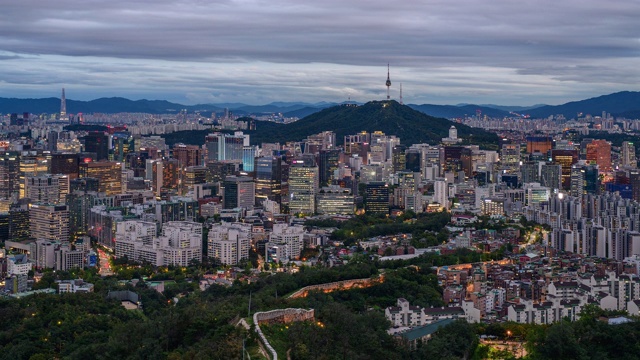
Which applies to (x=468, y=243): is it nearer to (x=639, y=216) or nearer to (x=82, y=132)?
(x=639, y=216)

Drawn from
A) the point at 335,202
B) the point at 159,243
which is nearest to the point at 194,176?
the point at 335,202

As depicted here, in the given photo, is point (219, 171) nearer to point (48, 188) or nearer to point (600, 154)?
point (48, 188)

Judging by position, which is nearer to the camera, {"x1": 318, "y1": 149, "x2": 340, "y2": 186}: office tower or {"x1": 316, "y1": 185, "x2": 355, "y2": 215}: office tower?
{"x1": 316, "y1": 185, "x2": 355, "y2": 215}: office tower

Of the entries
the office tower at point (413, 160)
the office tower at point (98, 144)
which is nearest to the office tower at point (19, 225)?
the office tower at point (98, 144)

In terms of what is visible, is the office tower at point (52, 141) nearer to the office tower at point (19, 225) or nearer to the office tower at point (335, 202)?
the office tower at point (335, 202)

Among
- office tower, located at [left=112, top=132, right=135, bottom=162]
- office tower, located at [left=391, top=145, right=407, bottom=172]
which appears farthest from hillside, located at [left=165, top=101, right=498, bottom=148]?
office tower, located at [left=112, top=132, right=135, bottom=162]

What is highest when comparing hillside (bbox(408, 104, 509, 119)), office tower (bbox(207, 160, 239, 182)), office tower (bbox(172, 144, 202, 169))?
hillside (bbox(408, 104, 509, 119))

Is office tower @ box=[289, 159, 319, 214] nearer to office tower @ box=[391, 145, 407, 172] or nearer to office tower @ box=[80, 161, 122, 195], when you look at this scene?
office tower @ box=[80, 161, 122, 195]
